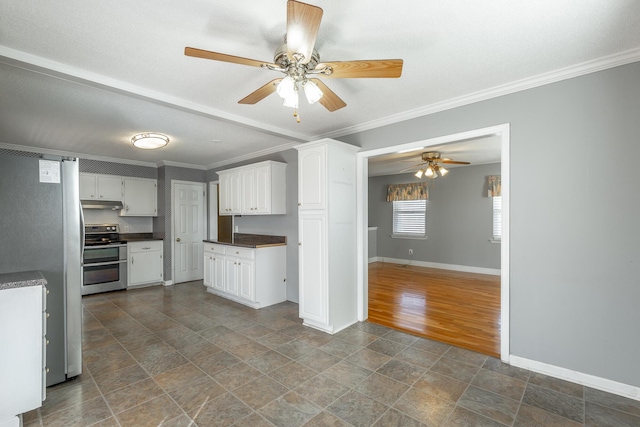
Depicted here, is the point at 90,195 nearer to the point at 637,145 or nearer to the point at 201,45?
the point at 201,45

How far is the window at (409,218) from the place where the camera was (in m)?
7.77

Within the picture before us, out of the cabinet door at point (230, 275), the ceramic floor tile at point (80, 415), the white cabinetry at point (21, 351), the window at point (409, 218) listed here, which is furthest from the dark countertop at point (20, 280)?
the window at point (409, 218)

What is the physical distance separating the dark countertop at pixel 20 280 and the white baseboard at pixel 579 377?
149 inches

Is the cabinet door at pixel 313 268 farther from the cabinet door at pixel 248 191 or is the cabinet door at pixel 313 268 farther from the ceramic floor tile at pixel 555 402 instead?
the ceramic floor tile at pixel 555 402

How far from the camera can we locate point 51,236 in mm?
2393

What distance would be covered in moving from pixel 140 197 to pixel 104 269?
147cm

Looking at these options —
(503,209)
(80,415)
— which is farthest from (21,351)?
(503,209)

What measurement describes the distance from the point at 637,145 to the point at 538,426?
208 cm

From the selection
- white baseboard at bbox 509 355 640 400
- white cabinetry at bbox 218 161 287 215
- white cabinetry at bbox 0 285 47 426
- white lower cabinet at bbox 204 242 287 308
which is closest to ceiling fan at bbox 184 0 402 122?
white cabinetry at bbox 0 285 47 426

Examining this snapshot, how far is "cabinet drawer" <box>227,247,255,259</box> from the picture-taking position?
438 centimetres

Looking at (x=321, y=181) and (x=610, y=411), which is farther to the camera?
(x=321, y=181)

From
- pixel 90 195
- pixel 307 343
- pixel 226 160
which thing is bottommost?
pixel 307 343

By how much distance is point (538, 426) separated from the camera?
1.91m

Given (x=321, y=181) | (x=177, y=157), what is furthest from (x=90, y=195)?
(x=321, y=181)
